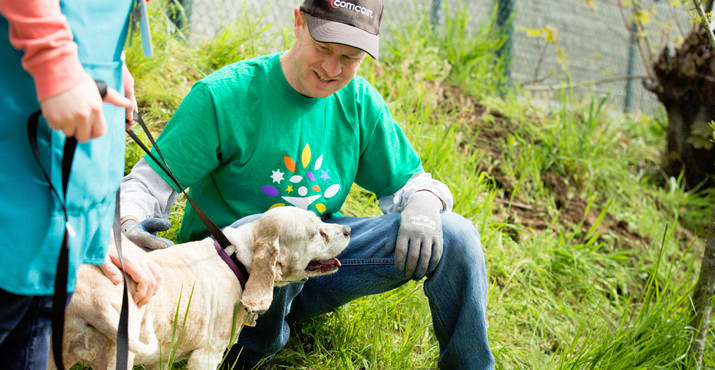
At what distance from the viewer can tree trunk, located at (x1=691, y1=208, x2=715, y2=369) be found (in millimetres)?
2797

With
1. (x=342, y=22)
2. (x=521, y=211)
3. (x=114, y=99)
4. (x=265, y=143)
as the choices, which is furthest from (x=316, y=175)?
(x=521, y=211)

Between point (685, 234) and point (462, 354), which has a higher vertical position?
point (462, 354)

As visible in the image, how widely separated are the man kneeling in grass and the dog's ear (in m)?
0.33

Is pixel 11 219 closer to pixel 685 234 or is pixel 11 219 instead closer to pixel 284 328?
pixel 284 328

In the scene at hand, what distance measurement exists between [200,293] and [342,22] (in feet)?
3.55

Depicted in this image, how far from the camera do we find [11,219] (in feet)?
4.05

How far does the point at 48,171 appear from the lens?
1263 millimetres

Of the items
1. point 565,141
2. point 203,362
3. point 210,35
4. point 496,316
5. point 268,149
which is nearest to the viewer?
point 203,362

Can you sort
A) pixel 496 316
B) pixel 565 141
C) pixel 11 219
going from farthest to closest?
pixel 565 141, pixel 496 316, pixel 11 219

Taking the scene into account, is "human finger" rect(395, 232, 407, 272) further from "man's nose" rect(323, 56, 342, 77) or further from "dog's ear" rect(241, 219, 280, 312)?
"man's nose" rect(323, 56, 342, 77)

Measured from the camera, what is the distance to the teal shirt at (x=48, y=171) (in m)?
1.22

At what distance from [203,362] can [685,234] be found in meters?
4.90

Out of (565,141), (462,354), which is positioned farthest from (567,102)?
(462,354)

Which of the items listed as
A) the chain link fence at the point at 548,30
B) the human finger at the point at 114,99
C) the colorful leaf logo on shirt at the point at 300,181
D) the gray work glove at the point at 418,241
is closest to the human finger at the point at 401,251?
the gray work glove at the point at 418,241
